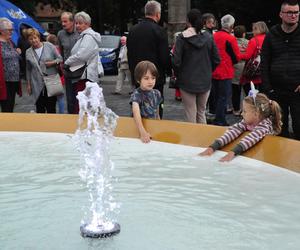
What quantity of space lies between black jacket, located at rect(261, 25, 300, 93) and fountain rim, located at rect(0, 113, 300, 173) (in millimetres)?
1040

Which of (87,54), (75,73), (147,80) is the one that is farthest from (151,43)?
(147,80)

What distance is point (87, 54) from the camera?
793 centimetres

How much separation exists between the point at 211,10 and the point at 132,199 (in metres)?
35.2

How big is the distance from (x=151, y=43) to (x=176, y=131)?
1826 mm

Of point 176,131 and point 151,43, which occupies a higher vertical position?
point 151,43

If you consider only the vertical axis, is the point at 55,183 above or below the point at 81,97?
below

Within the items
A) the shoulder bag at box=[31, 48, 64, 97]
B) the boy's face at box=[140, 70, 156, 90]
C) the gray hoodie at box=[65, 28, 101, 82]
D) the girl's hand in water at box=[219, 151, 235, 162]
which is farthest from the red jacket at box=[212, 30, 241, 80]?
the girl's hand in water at box=[219, 151, 235, 162]

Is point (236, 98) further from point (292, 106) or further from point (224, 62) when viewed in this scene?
point (292, 106)

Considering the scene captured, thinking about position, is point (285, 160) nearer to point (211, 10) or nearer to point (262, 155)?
point (262, 155)

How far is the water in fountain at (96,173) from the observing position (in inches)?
139

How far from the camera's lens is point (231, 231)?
11.4ft

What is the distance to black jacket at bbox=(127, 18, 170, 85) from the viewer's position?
7.25 m

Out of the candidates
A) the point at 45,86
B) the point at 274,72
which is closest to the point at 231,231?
the point at 274,72

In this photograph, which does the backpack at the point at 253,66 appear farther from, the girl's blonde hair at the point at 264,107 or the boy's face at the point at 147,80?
the girl's blonde hair at the point at 264,107
